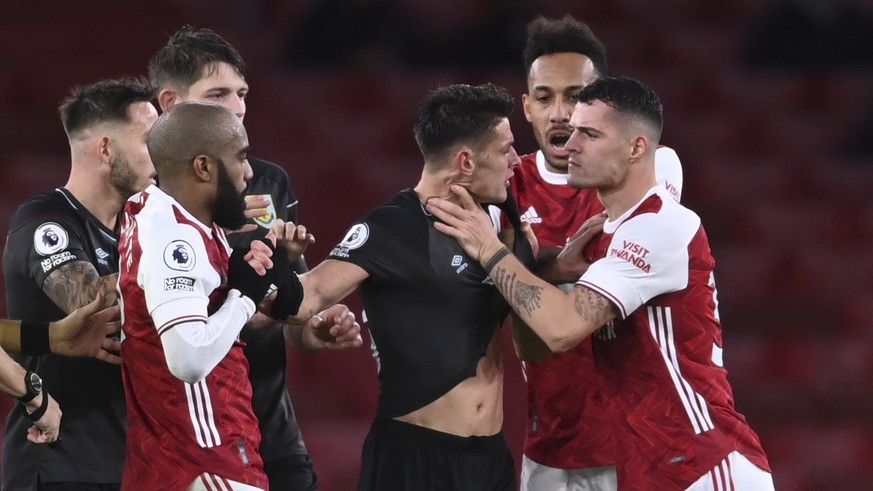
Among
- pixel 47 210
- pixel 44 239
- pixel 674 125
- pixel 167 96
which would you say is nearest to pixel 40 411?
pixel 44 239

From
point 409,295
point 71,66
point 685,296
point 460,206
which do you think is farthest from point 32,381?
point 71,66

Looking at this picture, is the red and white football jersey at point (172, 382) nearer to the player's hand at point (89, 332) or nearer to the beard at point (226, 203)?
the beard at point (226, 203)

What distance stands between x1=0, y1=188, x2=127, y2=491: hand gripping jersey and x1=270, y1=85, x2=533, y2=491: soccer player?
0.71 meters

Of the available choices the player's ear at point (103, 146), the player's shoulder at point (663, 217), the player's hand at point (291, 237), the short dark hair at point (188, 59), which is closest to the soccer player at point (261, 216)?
the short dark hair at point (188, 59)

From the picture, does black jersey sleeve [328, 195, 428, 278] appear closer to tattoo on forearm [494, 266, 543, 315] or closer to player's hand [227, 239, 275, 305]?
tattoo on forearm [494, 266, 543, 315]

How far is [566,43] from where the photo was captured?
15.6ft

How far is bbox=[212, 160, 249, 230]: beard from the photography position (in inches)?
134

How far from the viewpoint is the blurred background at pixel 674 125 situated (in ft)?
26.8

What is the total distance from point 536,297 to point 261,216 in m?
1.05

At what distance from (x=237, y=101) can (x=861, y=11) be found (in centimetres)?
736

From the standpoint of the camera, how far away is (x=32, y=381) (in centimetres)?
360

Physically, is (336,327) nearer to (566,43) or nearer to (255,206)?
(255,206)

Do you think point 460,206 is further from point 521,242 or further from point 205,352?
point 205,352

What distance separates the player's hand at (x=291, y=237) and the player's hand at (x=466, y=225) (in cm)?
40
